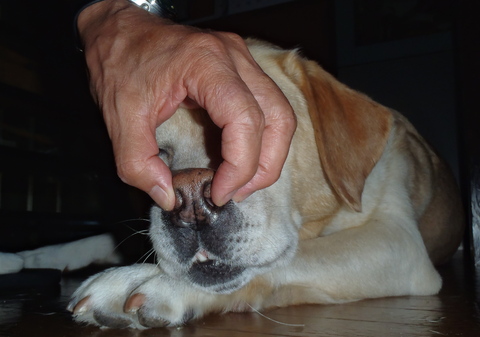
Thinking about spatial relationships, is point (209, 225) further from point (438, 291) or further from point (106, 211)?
point (106, 211)

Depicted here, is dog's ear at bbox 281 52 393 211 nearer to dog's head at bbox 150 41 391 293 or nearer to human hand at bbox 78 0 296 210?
dog's head at bbox 150 41 391 293

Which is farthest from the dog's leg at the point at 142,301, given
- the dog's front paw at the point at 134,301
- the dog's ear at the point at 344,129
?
the dog's ear at the point at 344,129

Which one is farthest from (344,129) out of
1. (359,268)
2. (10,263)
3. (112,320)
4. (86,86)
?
(86,86)

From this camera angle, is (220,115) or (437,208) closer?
(220,115)

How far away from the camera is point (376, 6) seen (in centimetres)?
534

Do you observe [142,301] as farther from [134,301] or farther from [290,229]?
[290,229]

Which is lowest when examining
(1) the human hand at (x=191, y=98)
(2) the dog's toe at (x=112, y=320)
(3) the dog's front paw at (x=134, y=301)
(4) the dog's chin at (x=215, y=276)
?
(2) the dog's toe at (x=112, y=320)

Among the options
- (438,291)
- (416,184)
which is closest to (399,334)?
(438,291)

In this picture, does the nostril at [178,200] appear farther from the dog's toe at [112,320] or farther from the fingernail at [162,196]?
the dog's toe at [112,320]

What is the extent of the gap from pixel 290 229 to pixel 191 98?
76cm

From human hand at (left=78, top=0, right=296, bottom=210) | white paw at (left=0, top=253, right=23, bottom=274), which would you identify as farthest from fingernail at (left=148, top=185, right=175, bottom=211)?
white paw at (left=0, top=253, right=23, bottom=274)

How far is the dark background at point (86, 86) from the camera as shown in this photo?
284 cm

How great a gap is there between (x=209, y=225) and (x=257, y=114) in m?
0.44

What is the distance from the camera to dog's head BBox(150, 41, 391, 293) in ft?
4.87
